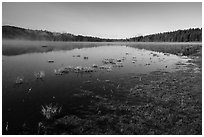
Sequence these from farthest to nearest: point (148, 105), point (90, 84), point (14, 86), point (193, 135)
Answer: point (90, 84) → point (14, 86) → point (148, 105) → point (193, 135)

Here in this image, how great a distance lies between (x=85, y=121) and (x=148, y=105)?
18.5 ft

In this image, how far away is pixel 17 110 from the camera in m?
11.9

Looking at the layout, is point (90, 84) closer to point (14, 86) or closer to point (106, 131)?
point (14, 86)

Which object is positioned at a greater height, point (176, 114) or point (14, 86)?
point (14, 86)

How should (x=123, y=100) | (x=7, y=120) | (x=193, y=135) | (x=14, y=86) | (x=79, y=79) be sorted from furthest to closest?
(x=79, y=79), (x=14, y=86), (x=123, y=100), (x=7, y=120), (x=193, y=135)

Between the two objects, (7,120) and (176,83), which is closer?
(7,120)

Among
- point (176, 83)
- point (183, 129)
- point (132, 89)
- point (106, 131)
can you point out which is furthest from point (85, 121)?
point (176, 83)

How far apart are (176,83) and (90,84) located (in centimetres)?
1073

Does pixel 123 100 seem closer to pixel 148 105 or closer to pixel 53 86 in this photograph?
pixel 148 105

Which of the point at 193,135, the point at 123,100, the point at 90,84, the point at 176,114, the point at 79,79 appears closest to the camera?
the point at 193,135

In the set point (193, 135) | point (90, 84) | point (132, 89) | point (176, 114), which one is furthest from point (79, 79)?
point (193, 135)

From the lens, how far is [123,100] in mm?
14422

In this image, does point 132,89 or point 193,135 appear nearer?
point 193,135

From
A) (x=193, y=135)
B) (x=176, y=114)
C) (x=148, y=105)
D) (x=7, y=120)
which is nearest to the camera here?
(x=193, y=135)
